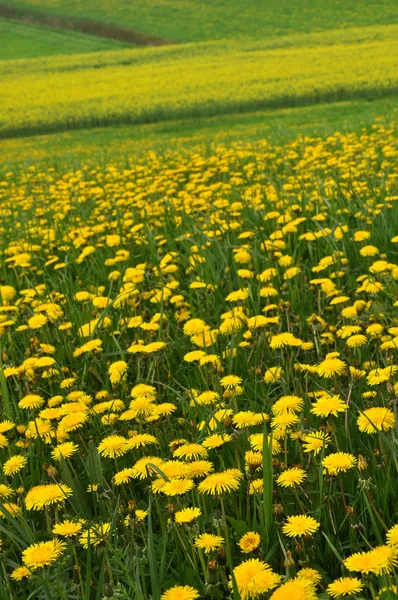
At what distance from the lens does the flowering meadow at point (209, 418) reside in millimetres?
1231

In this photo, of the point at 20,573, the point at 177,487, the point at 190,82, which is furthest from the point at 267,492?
the point at 190,82

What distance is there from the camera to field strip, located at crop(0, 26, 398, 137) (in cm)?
1518

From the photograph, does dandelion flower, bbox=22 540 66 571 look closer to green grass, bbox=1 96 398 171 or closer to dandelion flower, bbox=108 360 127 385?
dandelion flower, bbox=108 360 127 385

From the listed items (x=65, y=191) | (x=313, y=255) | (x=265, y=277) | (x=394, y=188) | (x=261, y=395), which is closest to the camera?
(x=261, y=395)

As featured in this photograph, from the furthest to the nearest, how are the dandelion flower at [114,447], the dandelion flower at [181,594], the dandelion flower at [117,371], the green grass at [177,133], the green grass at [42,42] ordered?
the green grass at [42,42], the green grass at [177,133], the dandelion flower at [117,371], the dandelion flower at [114,447], the dandelion flower at [181,594]

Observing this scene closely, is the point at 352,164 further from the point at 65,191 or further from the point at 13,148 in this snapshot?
the point at 13,148

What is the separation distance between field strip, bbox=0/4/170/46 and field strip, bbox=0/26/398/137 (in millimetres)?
8072

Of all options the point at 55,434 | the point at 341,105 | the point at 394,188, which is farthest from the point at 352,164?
the point at 341,105

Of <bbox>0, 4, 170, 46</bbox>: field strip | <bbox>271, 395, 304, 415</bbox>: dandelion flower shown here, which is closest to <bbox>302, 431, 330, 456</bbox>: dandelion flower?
<bbox>271, 395, 304, 415</bbox>: dandelion flower

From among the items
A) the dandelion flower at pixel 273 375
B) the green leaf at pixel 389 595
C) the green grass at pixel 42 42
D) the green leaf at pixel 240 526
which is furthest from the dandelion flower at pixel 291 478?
the green grass at pixel 42 42

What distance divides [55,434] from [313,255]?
1844 millimetres

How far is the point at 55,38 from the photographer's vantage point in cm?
3575

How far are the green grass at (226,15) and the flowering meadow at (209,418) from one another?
29790 mm

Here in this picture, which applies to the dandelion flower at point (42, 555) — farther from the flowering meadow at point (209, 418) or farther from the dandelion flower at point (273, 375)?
the dandelion flower at point (273, 375)
